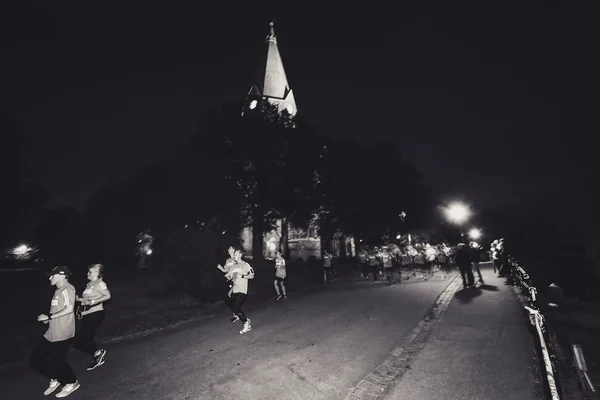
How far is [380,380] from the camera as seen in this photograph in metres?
4.76

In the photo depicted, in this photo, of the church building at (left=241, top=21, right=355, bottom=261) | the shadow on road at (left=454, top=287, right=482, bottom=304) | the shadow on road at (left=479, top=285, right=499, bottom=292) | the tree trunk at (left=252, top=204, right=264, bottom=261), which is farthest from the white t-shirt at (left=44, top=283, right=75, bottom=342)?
the church building at (left=241, top=21, right=355, bottom=261)

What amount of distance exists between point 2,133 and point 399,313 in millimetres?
19072

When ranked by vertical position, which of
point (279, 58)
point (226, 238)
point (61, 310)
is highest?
point (279, 58)

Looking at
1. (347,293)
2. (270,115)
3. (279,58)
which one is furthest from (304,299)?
(279,58)

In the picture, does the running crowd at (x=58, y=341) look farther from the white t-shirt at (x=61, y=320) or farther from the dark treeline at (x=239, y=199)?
the dark treeline at (x=239, y=199)

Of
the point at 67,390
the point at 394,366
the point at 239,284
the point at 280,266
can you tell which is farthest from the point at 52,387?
the point at 280,266

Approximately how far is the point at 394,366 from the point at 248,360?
256 cm

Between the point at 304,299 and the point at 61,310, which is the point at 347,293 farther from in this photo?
the point at 61,310

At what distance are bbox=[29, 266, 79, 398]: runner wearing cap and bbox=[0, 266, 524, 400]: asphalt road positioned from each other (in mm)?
344

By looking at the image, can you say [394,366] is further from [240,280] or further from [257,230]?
[257,230]

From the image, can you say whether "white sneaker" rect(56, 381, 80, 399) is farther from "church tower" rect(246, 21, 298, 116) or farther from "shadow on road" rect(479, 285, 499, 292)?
"church tower" rect(246, 21, 298, 116)

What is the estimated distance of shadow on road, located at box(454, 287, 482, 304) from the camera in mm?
10773

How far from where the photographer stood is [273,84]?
46.1m

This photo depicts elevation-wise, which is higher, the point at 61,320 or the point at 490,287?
the point at 61,320
